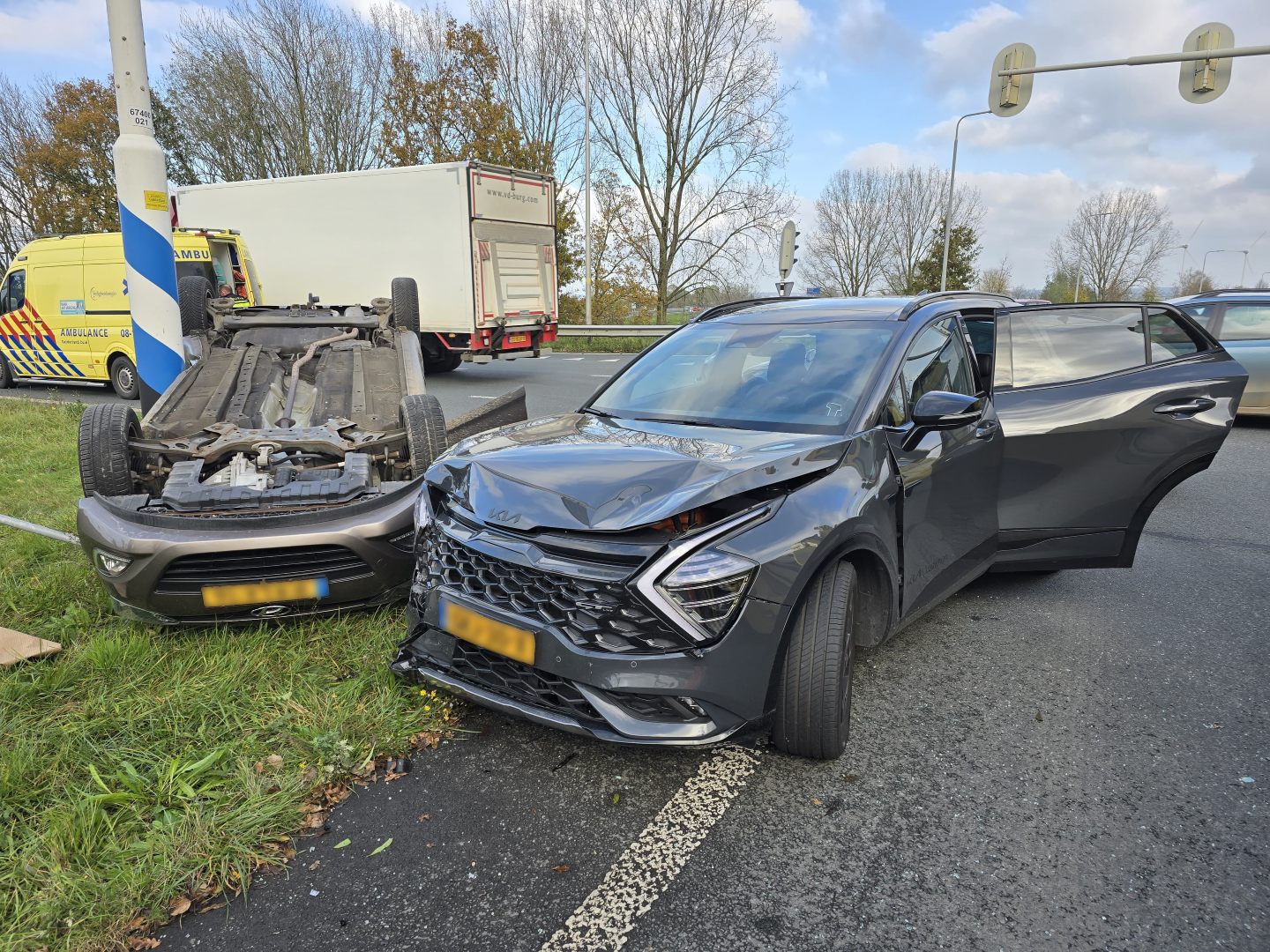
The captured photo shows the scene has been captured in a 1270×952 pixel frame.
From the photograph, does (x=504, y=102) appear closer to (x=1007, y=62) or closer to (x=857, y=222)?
(x=1007, y=62)

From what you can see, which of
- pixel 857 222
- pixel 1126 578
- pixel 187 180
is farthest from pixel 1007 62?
pixel 857 222

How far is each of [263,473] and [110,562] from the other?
32.9 inches

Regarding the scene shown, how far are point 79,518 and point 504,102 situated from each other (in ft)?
87.5

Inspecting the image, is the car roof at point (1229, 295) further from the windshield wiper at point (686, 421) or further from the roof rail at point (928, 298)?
the windshield wiper at point (686, 421)

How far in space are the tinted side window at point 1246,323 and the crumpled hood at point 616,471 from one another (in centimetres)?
980

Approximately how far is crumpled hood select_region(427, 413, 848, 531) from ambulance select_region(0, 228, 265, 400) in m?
10.9

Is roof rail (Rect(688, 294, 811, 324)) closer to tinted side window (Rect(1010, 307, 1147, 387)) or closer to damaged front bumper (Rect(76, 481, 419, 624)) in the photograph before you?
tinted side window (Rect(1010, 307, 1147, 387))

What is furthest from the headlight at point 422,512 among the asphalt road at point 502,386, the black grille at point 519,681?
the asphalt road at point 502,386

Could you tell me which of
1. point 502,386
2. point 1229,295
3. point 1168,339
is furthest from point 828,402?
point 502,386

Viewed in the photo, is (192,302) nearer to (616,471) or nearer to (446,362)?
(616,471)

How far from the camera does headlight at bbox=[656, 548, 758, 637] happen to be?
90.0 inches

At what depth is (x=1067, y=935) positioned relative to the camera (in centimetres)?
203

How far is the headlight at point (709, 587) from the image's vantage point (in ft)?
7.50

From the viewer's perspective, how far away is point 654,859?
7.62ft
